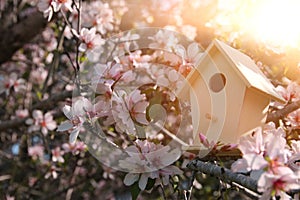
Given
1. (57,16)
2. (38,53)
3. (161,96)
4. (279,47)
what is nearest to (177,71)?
(161,96)

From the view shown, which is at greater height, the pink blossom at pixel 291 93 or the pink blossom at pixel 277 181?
the pink blossom at pixel 277 181

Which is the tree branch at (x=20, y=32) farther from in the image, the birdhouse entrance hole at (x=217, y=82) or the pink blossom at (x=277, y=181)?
the pink blossom at (x=277, y=181)

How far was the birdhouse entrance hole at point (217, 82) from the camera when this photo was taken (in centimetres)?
139

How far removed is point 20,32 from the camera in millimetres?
3273

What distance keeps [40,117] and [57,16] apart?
1.96 feet

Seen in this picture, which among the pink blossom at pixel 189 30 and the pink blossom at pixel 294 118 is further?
the pink blossom at pixel 189 30

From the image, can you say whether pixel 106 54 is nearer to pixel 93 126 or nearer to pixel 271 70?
pixel 271 70

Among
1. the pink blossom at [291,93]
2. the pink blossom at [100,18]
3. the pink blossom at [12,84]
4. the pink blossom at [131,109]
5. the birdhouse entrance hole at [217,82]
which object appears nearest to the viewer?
the pink blossom at [131,109]

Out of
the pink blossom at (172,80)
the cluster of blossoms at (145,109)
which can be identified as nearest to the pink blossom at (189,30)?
the cluster of blossoms at (145,109)

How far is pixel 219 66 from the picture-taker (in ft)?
4.51

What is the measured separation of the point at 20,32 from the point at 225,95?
7.37 ft

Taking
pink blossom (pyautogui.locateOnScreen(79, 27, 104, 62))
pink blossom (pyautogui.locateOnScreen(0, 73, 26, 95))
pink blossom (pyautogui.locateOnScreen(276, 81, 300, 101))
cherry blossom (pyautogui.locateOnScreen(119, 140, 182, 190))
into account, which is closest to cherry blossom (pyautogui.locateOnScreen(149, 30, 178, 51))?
pink blossom (pyautogui.locateOnScreen(79, 27, 104, 62))

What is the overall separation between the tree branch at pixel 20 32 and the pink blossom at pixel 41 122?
0.64 metres

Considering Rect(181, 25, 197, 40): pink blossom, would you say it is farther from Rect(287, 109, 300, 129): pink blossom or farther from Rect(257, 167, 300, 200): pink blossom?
Rect(257, 167, 300, 200): pink blossom
